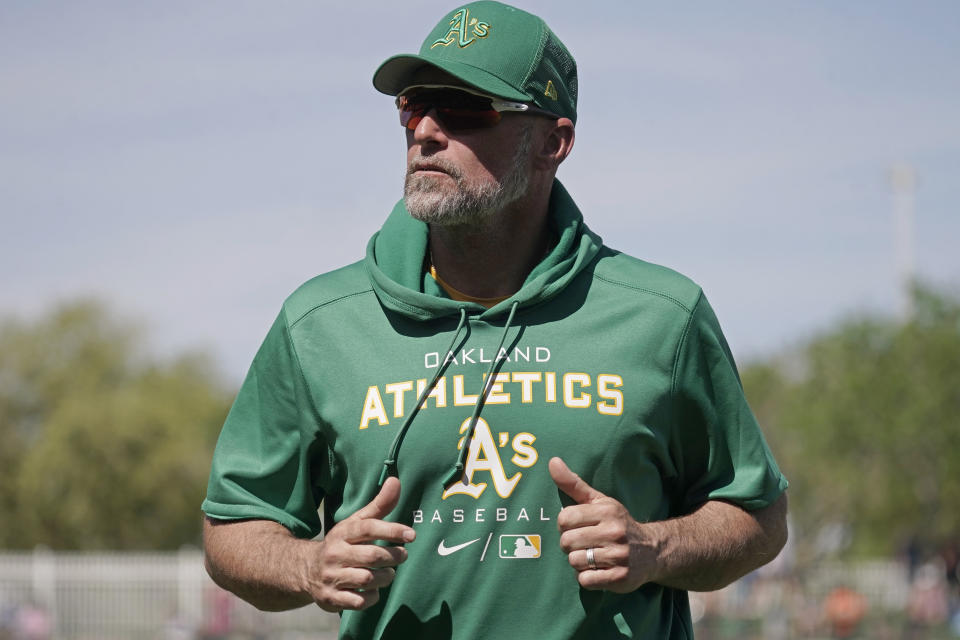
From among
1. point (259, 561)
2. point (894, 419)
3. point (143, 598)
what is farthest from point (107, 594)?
point (259, 561)

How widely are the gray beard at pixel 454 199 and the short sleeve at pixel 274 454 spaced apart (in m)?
0.49

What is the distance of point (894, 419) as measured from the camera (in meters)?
36.4

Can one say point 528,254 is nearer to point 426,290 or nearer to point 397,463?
point 426,290

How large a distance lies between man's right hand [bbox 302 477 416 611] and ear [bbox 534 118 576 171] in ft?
3.29

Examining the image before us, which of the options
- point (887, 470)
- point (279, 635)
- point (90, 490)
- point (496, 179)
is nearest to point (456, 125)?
point (496, 179)

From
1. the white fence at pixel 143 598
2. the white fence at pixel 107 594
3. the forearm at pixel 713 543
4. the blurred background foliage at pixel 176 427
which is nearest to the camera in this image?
the forearm at pixel 713 543

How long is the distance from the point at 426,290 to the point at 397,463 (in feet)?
1.64

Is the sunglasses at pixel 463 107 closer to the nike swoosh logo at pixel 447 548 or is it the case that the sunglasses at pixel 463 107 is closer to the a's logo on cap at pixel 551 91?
the a's logo on cap at pixel 551 91

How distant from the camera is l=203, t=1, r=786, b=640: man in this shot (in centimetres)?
315

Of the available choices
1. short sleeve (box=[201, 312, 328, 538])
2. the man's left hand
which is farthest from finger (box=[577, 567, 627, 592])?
short sleeve (box=[201, 312, 328, 538])

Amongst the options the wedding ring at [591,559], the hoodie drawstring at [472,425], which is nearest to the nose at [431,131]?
the hoodie drawstring at [472,425]

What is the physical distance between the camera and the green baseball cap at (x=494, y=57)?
335 cm

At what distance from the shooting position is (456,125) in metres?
3.40

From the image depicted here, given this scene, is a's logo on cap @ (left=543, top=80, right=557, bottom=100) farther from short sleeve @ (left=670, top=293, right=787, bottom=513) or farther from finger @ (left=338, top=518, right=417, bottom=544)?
finger @ (left=338, top=518, right=417, bottom=544)
